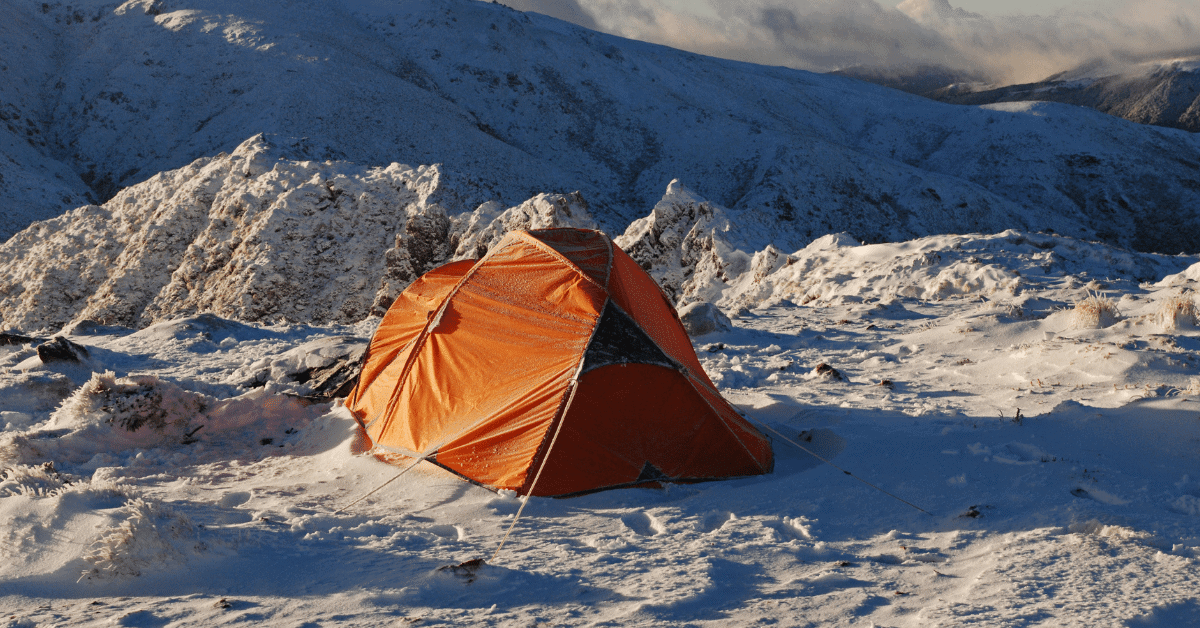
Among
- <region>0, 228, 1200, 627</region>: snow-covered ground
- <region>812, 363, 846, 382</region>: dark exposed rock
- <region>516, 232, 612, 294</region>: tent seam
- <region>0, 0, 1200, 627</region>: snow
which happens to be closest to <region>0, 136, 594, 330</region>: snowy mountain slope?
<region>0, 0, 1200, 627</region>: snow

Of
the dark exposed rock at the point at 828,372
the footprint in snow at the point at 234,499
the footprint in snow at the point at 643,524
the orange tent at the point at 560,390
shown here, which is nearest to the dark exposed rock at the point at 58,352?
the orange tent at the point at 560,390

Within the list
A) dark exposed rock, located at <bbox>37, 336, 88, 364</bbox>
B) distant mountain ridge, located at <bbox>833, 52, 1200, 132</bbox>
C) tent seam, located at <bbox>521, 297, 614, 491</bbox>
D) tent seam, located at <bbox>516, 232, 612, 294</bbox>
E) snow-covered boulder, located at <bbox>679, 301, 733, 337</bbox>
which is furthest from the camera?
distant mountain ridge, located at <bbox>833, 52, 1200, 132</bbox>

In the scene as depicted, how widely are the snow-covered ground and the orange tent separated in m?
0.25

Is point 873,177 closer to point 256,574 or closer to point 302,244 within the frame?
point 302,244

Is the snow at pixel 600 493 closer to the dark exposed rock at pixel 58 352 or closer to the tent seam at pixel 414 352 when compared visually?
the dark exposed rock at pixel 58 352

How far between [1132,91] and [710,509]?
11916cm

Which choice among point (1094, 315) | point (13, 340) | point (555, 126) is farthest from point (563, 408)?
point (555, 126)

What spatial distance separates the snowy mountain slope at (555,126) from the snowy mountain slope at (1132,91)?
1797 inches

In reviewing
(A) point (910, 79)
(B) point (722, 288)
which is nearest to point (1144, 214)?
(B) point (722, 288)

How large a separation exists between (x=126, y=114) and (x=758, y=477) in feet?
147

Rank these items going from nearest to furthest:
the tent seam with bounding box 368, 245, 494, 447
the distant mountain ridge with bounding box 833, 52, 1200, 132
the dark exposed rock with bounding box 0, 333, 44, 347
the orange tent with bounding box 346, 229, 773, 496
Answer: the orange tent with bounding box 346, 229, 773, 496 < the tent seam with bounding box 368, 245, 494, 447 < the dark exposed rock with bounding box 0, 333, 44, 347 < the distant mountain ridge with bounding box 833, 52, 1200, 132

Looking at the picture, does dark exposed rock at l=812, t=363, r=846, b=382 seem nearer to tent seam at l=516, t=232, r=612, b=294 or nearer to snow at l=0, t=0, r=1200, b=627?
snow at l=0, t=0, r=1200, b=627

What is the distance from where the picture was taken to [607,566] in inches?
136

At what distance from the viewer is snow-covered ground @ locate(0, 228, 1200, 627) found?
2949 mm
